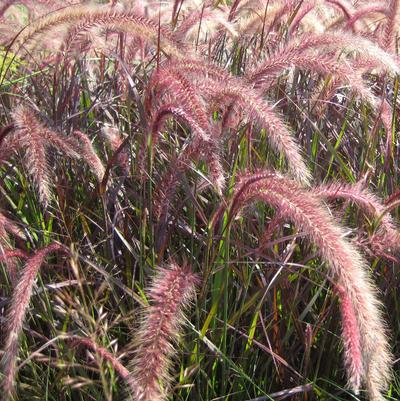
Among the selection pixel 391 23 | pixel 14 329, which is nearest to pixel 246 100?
pixel 14 329

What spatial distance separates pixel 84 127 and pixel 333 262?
1.52 meters

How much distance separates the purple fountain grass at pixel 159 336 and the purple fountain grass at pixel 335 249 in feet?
0.77

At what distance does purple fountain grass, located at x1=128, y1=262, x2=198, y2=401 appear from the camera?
5.49 feet

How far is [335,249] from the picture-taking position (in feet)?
6.06

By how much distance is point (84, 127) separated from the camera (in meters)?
3.08

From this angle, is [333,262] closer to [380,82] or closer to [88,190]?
[88,190]

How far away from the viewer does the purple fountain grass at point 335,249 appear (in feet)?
5.84

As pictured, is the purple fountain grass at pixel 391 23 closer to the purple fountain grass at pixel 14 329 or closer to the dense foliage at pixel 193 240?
the dense foliage at pixel 193 240

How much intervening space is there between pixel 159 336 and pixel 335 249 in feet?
1.48

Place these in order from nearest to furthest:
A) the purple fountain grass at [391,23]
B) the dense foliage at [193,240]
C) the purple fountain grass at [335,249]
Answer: the purple fountain grass at [335,249] < the dense foliage at [193,240] < the purple fountain grass at [391,23]

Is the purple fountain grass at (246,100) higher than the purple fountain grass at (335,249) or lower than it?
higher

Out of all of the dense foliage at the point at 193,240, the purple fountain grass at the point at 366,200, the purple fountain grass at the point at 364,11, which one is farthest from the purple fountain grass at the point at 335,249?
the purple fountain grass at the point at 364,11

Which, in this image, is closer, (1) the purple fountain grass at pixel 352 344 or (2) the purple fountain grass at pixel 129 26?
(1) the purple fountain grass at pixel 352 344

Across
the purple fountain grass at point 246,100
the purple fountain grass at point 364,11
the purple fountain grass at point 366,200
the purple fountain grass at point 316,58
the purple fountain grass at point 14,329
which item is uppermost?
the purple fountain grass at point 364,11
